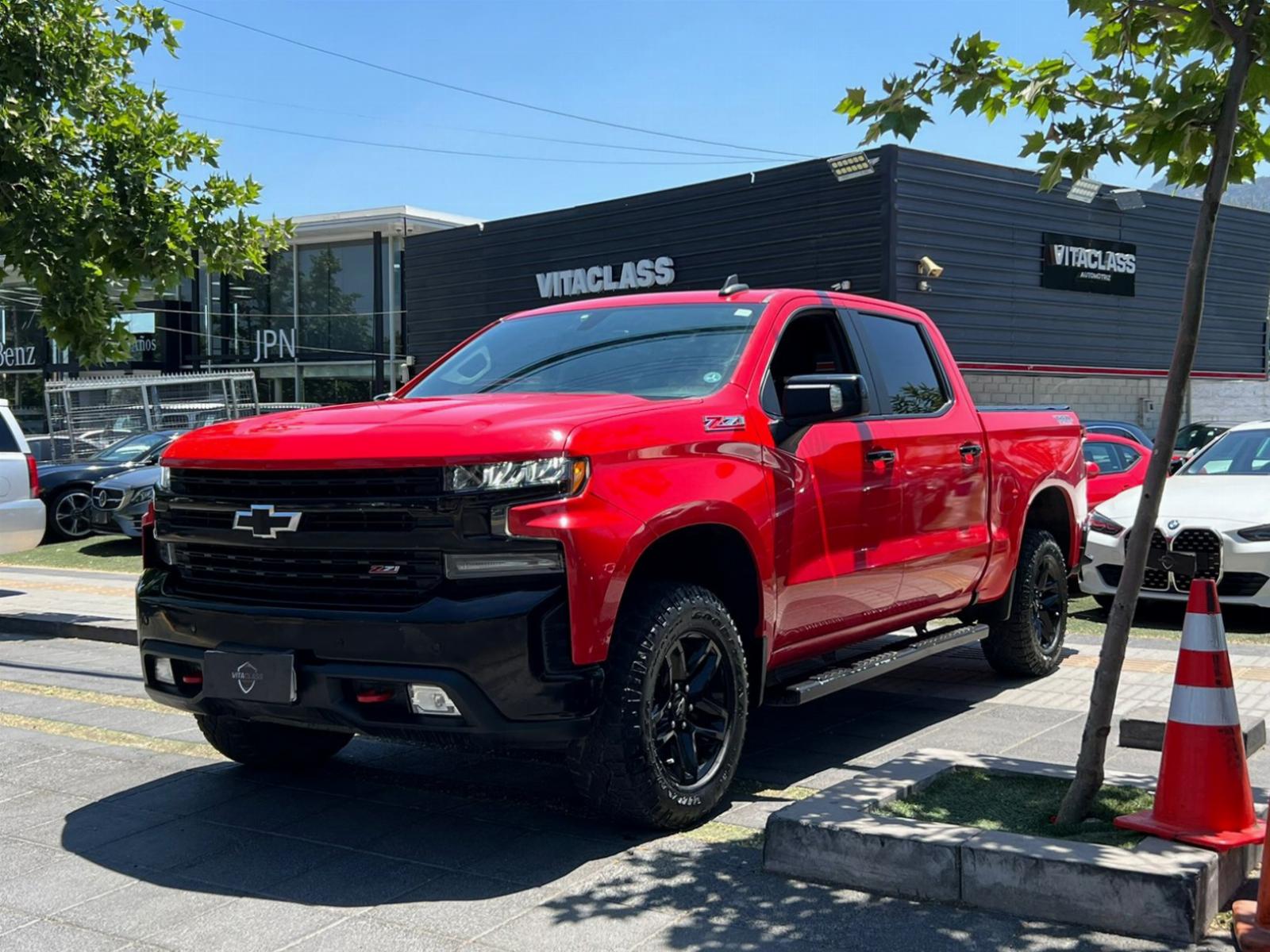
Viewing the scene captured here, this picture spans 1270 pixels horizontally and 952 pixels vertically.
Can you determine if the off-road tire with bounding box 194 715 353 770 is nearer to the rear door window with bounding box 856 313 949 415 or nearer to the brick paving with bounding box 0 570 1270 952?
the brick paving with bounding box 0 570 1270 952

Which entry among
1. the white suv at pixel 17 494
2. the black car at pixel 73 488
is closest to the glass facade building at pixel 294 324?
the black car at pixel 73 488

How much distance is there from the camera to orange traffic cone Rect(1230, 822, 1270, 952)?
3.47 m

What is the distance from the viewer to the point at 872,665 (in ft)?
19.1

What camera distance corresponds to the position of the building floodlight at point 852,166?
2173cm

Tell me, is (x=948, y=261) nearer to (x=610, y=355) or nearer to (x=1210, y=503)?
(x=1210, y=503)

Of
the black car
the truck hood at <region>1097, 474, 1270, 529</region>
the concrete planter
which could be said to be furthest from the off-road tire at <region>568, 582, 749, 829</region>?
the black car

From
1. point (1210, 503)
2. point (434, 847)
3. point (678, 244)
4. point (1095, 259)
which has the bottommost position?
point (434, 847)

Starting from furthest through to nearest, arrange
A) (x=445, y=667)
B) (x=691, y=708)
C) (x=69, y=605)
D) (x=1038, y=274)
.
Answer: (x=1038, y=274), (x=69, y=605), (x=691, y=708), (x=445, y=667)

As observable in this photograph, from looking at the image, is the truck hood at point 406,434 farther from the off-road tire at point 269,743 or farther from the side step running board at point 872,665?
the side step running board at point 872,665

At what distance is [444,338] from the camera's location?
98.6 ft

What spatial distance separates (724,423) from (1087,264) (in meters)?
22.9

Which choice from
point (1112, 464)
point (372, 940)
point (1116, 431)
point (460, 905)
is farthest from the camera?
point (1116, 431)

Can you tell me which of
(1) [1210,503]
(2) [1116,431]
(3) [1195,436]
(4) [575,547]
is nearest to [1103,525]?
(1) [1210,503]

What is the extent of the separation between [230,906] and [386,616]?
3.27 ft
